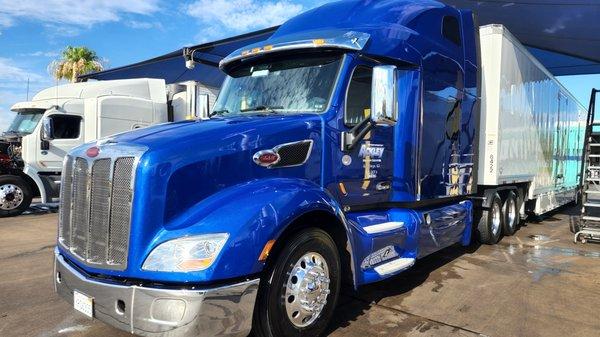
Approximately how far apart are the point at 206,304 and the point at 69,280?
47.1 inches

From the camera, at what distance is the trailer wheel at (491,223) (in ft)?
26.2

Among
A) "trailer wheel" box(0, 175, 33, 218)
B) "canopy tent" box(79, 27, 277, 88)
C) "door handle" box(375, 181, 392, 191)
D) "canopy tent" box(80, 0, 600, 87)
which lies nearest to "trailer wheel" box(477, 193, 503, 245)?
"canopy tent" box(80, 0, 600, 87)

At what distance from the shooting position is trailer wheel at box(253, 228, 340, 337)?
337 cm

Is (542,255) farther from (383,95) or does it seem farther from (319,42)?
(319,42)

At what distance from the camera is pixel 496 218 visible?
8500 millimetres

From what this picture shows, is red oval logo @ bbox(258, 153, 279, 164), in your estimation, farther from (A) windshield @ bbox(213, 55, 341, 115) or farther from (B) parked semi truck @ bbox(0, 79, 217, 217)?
(B) parked semi truck @ bbox(0, 79, 217, 217)

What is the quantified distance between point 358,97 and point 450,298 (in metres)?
2.43

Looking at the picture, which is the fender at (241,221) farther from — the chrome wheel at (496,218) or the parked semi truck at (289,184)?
the chrome wheel at (496,218)

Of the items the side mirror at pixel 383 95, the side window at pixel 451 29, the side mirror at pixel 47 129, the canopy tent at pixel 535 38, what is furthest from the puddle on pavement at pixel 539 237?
the side mirror at pixel 47 129

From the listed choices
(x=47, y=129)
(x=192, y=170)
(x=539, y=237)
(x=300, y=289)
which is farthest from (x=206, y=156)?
(x=47, y=129)

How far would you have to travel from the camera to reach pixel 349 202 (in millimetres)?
4422

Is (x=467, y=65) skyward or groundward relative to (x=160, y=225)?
skyward

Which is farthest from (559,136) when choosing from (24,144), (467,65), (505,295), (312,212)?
(24,144)

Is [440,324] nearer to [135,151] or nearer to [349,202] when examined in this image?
[349,202]
